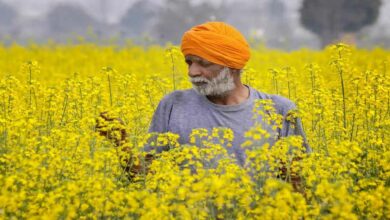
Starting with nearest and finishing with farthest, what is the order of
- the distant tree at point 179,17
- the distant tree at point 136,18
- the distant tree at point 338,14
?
1. the distant tree at point 338,14
2. the distant tree at point 179,17
3. the distant tree at point 136,18

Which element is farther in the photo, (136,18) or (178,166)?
(136,18)

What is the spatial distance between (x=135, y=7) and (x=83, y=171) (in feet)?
411

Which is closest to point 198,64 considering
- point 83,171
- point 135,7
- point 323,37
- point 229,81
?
point 229,81

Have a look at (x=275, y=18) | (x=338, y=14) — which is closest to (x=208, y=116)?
(x=338, y=14)

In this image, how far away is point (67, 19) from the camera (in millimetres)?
118750

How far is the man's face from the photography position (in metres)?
4.59

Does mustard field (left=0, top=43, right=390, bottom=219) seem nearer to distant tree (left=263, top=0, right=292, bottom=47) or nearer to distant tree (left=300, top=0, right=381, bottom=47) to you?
distant tree (left=300, top=0, right=381, bottom=47)

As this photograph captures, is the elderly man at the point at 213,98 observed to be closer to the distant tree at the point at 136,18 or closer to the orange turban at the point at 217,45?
the orange turban at the point at 217,45

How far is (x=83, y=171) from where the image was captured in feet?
12.3

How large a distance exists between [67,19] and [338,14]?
81.1 m

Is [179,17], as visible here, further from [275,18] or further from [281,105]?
[275,18]

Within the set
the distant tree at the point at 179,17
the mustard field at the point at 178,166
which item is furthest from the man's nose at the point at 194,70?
the distant tree at the point at 179,17

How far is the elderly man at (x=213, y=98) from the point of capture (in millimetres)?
4598

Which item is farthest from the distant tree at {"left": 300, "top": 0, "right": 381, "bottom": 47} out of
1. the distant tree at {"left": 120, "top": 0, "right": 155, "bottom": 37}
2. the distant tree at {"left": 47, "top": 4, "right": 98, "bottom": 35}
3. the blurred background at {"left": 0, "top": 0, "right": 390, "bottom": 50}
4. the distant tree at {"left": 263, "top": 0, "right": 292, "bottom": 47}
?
the distant tree at {"left": 120, "top": 0, "right": 155, "bottom": 37}
